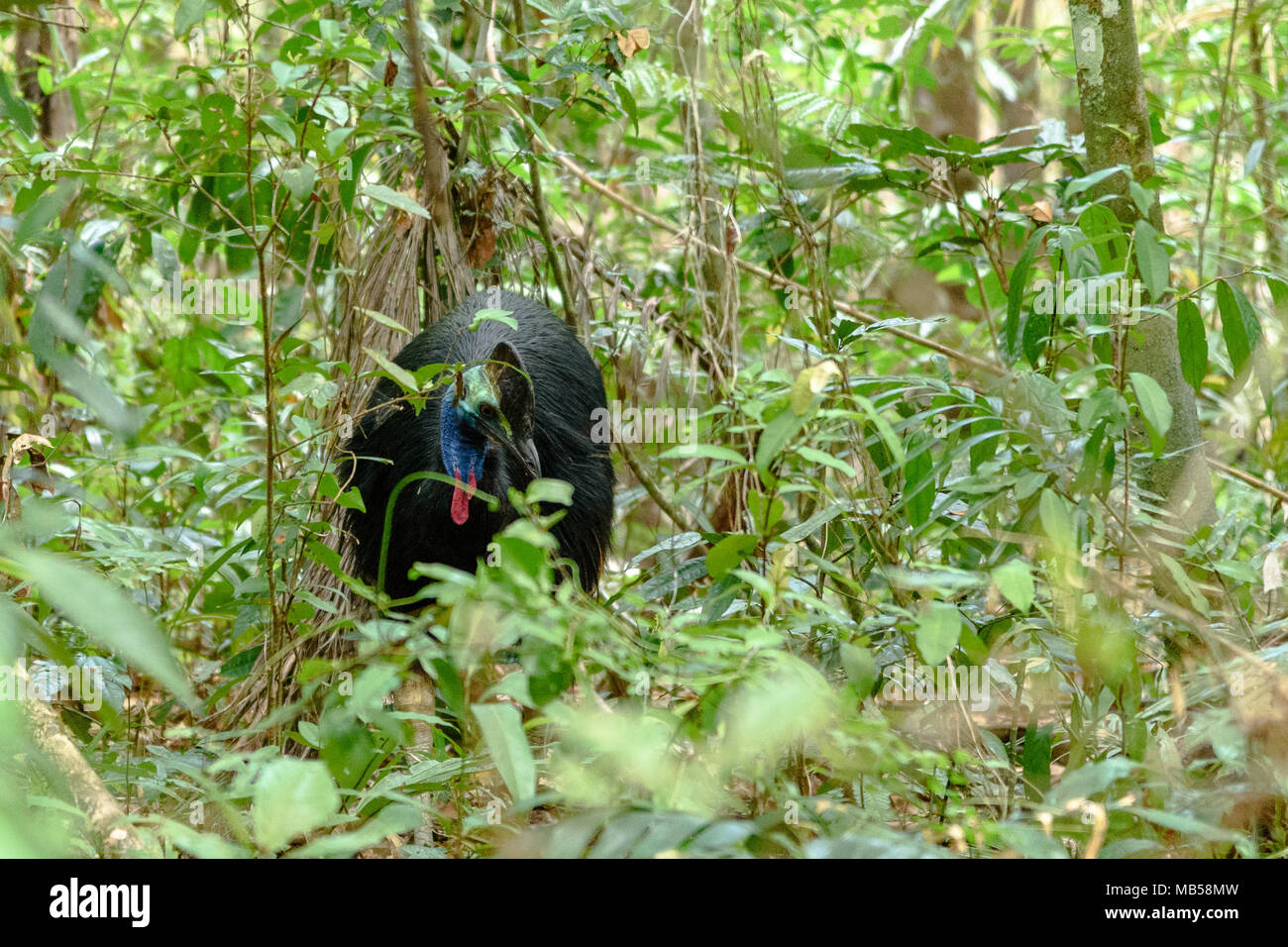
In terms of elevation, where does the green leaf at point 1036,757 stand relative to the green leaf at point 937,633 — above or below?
below

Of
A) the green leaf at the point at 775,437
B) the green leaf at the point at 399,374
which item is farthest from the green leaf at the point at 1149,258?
the green leaf at the point at 399,374

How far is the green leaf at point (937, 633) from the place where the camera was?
1688 millimetres

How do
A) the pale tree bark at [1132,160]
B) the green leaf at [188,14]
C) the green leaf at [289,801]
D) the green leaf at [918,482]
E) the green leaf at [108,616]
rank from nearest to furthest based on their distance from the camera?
the green leaf at [108,616] < the green leaf at [289,801] < the green leaf at [188,14] < the green leaf at [918,482] < the pale tree bark at [1132,160]

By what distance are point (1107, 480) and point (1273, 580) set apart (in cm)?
47

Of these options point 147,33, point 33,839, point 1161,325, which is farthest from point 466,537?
point 147,33

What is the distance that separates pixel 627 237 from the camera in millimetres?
5383

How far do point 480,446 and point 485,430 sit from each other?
1.9 inches

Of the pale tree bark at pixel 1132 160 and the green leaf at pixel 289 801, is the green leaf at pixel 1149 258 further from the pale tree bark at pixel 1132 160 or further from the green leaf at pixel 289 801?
the green leaf at pixel 289 801

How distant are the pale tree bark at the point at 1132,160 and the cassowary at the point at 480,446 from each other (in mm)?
1463

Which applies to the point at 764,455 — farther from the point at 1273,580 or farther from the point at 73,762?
the point at 1273,580

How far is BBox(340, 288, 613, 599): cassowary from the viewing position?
3031 millimetres

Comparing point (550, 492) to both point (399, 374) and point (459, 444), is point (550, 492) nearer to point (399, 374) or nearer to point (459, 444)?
point (399, 374)

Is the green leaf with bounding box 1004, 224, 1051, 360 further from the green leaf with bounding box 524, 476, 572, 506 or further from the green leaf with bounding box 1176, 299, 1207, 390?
the green leaf with bounding box 524, 476, 572, 506

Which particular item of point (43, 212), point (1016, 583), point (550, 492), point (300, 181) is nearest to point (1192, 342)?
point (1016, 583)
